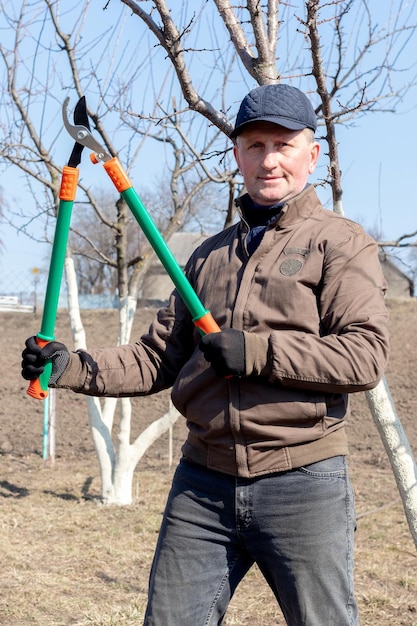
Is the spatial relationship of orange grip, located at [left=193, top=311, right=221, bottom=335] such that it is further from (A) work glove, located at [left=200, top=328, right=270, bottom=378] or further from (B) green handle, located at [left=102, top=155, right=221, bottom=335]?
(A) work glove, located at [left=200, top=328, right=270, bottom=378]

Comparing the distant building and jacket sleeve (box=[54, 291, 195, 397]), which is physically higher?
the distant building

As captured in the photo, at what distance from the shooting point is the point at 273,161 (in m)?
2.18

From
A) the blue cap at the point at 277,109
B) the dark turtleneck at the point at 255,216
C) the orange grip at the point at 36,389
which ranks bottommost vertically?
the orange grip at the point at 36,389

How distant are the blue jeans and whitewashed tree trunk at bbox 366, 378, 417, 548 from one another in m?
1.23

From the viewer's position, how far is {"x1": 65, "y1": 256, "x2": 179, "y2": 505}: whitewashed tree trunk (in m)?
6.68

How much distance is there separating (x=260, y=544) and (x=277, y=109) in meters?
1.17

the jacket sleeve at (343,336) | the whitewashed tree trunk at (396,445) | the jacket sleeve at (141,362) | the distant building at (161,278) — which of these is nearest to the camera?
the jacket sleeve at (343,336)

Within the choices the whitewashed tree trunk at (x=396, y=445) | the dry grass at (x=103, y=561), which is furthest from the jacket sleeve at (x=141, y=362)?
the dry grass at (x=103, y=561)

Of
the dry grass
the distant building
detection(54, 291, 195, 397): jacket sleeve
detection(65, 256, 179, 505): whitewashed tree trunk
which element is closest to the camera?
detection(54, 291, 195, 397): jacket sleeve

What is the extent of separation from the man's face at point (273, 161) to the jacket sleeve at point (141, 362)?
1.46 feet

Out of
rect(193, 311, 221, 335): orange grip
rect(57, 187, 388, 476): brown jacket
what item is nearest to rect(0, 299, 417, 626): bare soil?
rect(57, 187, 388, 476): brown jacket

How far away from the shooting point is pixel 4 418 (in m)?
11.1

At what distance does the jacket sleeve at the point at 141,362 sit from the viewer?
2.36m

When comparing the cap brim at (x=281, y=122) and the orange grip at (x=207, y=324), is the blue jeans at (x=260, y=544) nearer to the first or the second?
the orange grip at (x=207, y=324)
